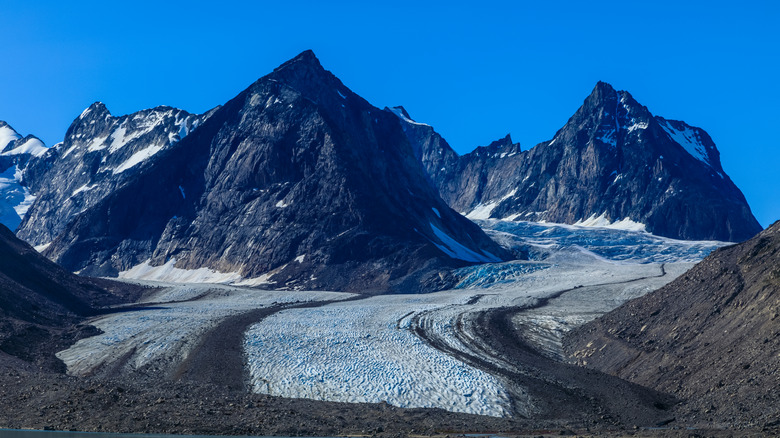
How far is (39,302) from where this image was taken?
64.5 metres

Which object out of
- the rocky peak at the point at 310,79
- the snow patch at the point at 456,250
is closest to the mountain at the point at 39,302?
the snow patch at the point at 456,250

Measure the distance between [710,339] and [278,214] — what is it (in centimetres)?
10120

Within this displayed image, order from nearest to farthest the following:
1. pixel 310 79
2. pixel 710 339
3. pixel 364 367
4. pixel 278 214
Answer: pixel 710 339 < pixel 364 367 < pixel 278 214 < pixel 310 79

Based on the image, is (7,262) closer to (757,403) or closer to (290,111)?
(757,403)

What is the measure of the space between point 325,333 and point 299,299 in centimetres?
3259

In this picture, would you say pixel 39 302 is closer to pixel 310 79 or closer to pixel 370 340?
pixel 370 340

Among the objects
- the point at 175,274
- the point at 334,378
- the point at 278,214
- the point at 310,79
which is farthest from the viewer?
the point at 310,79

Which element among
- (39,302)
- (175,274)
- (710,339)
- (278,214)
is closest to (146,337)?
(39,302)

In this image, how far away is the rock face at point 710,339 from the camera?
32.4 metres

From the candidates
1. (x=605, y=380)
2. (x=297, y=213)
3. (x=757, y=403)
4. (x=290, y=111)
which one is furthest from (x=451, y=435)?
(x=290, y=111)

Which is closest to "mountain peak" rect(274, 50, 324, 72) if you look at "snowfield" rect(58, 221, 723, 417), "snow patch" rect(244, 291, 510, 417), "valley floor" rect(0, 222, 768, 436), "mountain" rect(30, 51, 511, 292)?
"mountain" rect(30, 51, 511, 292)

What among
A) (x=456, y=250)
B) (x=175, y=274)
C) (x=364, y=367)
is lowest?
(x=364, y=367)

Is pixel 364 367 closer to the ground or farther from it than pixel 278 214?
closer to the ground

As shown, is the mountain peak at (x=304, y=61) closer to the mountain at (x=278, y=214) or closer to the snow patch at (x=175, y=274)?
the mountain at (x=278, y=214)
